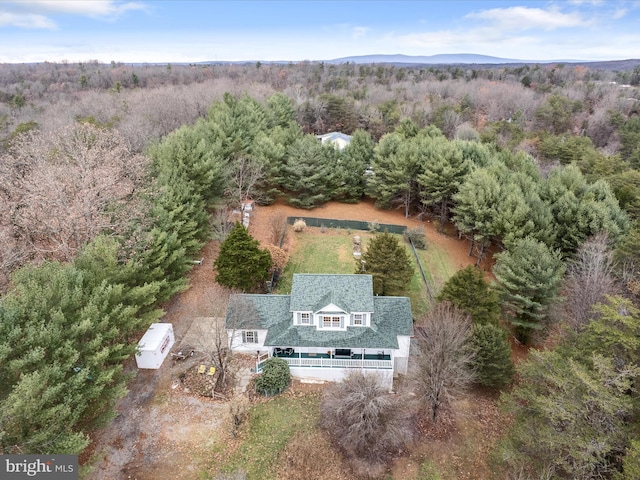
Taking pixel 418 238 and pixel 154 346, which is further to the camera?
pixel 418 238

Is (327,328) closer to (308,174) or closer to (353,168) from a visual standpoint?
(308,174)

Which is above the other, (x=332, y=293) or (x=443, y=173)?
(x=443, y=173)

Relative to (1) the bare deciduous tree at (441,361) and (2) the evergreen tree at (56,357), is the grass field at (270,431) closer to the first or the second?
(1) the bare deciduous tree at (441,361)

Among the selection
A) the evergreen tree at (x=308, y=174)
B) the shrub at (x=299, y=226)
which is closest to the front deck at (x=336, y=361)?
the shrub at (x=299, y=226)

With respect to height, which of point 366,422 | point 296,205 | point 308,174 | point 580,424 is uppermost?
point 308,174

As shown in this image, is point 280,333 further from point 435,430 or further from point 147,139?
point 147,139

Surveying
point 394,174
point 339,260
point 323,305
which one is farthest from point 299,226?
Result: point 323,305
